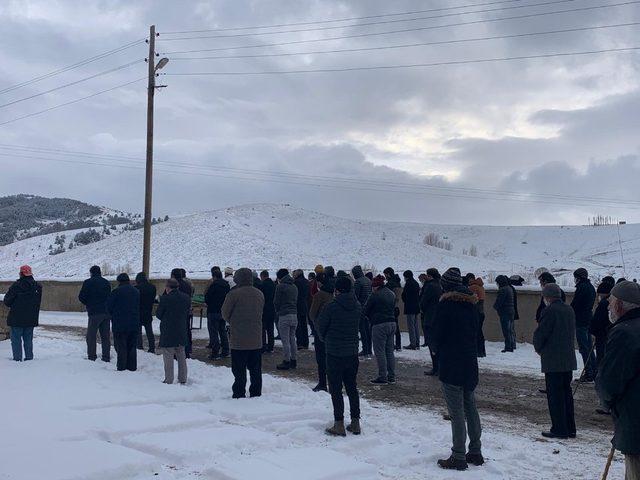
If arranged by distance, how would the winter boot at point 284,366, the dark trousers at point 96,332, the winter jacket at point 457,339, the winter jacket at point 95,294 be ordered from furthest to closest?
the winter boot at point 284,366, the dark trousers at point 96,332, the winter jacket at point 95,294, the winter jacket at point 457,339

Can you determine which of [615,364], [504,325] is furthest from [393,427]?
[504,325]

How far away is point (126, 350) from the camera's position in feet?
39.8

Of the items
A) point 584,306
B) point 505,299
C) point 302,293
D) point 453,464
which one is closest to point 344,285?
point 453,464

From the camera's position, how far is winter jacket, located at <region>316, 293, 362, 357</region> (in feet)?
27.4

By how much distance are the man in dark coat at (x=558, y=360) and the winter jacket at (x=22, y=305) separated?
28.7ft

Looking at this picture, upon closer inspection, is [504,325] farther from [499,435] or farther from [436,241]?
[436,241]

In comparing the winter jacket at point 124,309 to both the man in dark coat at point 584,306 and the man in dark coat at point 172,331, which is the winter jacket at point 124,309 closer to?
the man in dark coat at point 172,331

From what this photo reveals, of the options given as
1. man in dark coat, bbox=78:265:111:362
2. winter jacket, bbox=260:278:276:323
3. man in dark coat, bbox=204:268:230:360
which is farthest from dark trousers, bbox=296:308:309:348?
man in dark coat, bbox=78:265:111:362

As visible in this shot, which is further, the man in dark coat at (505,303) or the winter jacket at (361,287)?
the man in dark coat at (505,303)

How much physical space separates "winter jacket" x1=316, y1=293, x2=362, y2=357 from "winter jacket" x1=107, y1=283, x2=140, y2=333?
4.84m

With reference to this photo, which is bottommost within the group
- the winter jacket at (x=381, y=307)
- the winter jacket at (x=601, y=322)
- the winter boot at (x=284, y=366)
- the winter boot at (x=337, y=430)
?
the winter boot at (x=337, y=430)

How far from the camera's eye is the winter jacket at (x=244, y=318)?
999cm

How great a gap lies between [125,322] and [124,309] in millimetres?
235

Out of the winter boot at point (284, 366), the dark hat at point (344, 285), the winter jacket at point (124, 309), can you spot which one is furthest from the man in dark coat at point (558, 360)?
the winter jacket at point (124, 309)
